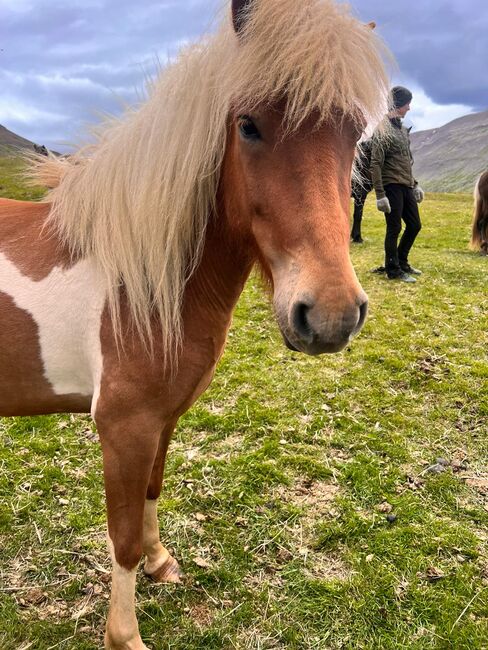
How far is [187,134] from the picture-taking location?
1.61 metres

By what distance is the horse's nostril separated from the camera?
1299 mm

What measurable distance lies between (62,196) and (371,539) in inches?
96.5

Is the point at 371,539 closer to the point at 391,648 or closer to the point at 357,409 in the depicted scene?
the point at 391,648

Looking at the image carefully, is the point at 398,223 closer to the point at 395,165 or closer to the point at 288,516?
the point at 395,165

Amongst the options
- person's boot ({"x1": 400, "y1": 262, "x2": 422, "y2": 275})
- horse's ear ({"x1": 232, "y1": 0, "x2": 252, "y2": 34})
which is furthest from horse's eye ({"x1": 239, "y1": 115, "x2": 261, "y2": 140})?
person's boot ({"x1": 400, "y1": 262, "x2": 422, "y2": 275})

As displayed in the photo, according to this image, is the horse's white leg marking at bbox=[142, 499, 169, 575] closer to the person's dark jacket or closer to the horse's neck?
the horse's neck

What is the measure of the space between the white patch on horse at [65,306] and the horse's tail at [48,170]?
1.66 ft

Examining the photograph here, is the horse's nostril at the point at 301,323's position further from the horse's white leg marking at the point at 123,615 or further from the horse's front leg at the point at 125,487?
the horse's white leg marking at the point at 123,615

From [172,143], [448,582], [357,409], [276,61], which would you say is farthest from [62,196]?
[357,409]

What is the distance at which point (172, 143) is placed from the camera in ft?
5.36

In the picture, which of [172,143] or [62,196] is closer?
[172,143]

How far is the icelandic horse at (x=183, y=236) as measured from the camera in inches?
53.0

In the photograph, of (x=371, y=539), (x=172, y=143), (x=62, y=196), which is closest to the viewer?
(x=172, y=143)

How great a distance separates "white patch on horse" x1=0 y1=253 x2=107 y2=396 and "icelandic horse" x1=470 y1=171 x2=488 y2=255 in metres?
10.3
